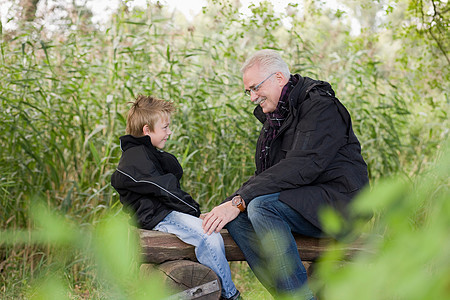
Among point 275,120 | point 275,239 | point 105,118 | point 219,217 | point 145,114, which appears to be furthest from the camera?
point 105,118

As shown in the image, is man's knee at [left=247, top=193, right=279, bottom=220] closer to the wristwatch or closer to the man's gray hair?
the wristwatch

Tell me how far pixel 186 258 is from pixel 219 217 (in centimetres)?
28

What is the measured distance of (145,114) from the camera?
8.89ft

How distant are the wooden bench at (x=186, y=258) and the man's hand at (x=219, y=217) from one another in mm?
157

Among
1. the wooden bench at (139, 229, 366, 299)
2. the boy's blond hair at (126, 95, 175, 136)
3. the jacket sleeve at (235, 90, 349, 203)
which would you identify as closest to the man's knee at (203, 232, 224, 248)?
the wooden bench at (139, 229, 366, 299)

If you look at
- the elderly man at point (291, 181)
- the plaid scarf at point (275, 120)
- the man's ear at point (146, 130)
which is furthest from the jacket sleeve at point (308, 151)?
the man's ear at point (146, 130)

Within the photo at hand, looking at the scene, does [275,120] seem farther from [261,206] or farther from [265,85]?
[261,206]

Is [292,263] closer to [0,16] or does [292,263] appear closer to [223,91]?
[223,91]

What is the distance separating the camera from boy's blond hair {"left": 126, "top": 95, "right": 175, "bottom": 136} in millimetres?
2715

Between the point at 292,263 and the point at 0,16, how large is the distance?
9.58 feet

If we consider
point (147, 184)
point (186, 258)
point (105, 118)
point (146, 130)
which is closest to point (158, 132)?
point (146, 130)

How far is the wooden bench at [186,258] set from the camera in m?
2.47

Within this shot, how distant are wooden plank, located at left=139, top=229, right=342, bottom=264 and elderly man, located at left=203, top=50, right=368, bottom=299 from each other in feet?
0.20

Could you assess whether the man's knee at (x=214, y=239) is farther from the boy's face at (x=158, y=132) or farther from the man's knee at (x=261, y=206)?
the boy's face at (x=158, y=132)
